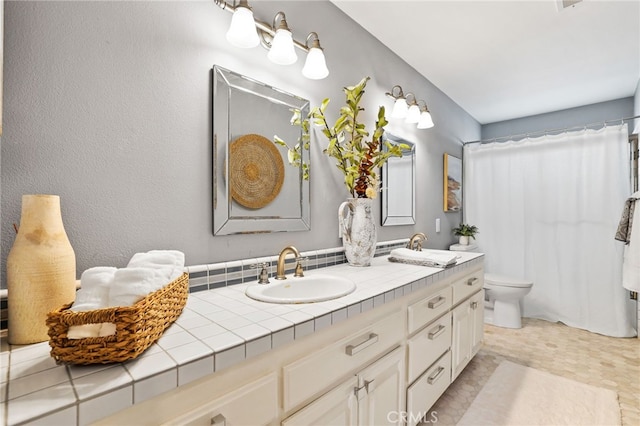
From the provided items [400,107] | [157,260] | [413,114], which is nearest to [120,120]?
[157,260]

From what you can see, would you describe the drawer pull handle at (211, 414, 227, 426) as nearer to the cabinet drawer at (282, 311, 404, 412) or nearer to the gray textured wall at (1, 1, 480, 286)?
the cabinet drawer at (282, 311, 404, 412)

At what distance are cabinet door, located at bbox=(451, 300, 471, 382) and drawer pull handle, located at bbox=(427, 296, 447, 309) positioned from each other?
0.24 m

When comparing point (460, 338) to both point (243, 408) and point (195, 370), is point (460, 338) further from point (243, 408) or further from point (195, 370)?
point (195, 370)

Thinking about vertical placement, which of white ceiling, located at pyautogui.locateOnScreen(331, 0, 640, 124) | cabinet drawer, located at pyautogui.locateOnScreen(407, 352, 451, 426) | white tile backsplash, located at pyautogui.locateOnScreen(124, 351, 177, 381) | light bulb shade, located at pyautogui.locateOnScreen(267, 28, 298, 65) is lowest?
cabinet drawer, located at pyautogui.locateOnScreen(407, 352, 451, 426)

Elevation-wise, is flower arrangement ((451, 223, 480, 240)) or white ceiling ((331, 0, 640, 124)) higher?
white ceiling ((331, 0, 640, 124))

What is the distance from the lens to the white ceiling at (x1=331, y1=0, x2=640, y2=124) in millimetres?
1821

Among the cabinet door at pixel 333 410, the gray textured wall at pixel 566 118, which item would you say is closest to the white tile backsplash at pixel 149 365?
the cabinet door at pixel 333 410

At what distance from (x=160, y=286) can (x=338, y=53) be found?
5.42 ft

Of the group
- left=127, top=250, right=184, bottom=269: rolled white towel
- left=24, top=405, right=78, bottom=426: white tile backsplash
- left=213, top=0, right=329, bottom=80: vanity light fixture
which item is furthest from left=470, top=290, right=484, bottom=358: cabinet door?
left=24, top=405, right=78, bottom=426: white tile backsplash

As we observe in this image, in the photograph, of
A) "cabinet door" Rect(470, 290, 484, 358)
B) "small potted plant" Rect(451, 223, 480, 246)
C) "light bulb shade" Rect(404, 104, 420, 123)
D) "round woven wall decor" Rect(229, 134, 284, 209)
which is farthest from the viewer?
"small potted plant" Rect(451, 223, 480, 246)

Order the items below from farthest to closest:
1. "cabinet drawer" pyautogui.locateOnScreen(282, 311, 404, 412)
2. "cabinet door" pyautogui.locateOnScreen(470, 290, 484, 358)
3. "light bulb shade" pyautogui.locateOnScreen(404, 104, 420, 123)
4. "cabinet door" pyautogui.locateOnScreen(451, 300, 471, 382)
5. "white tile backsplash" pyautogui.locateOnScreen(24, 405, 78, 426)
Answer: "light bulb shade" pyautogui.locateOnScreen(404, 104, 420, 123) < "cabinet door" pyautogui.locateOnScreen(470, 290, 484, 358) < "cabinet door" pyautogui.locateOnScreen(451, 300, 471, 382) < "cabinet drawer" pyautogui.locateOnScreen(282, 311, 404, 412) < "white tile backsplash" pyautogui.locateOnScreen(24, 405, 78, 426)

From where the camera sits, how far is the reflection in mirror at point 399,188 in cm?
219

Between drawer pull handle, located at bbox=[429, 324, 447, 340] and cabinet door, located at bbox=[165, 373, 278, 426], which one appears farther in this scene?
drawer pull handle, located at bbox=[429, 324, 447, 340]

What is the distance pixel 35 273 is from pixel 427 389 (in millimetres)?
1589
